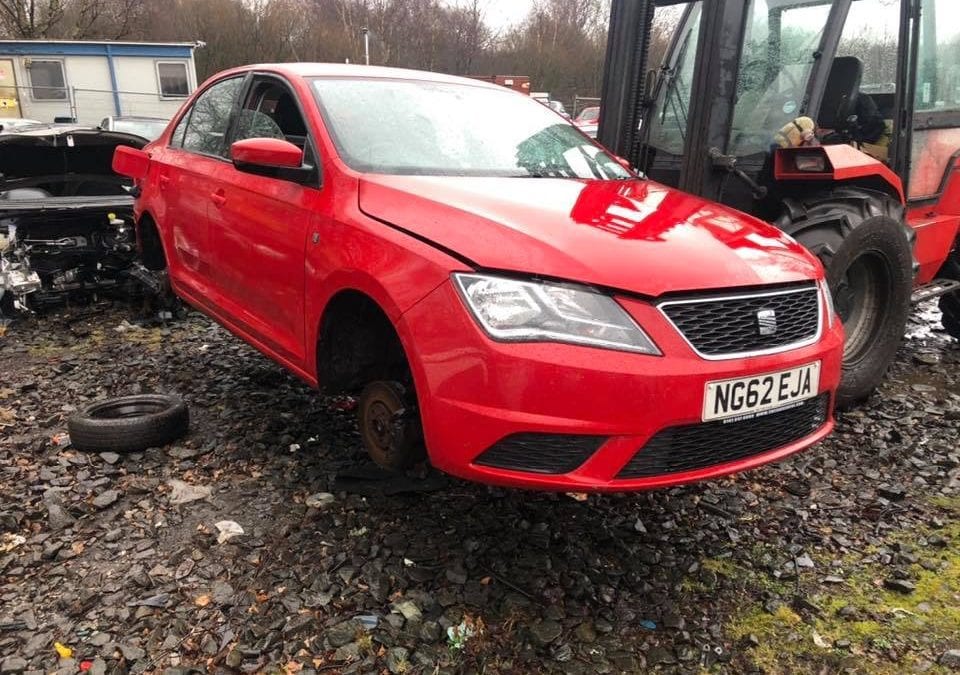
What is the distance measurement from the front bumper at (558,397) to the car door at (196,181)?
1.97 m

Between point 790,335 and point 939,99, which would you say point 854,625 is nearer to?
point 790,335

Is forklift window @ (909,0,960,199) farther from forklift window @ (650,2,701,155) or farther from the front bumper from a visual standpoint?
the front bumper

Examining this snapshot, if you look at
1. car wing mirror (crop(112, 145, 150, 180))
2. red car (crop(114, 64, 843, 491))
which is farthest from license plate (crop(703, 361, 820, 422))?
car wing mirror (crop(112, 145, 150, 180))

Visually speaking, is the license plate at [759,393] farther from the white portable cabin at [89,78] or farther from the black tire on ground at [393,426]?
the white portable cabin at [89,78]

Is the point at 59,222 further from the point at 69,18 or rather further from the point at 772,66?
the point at 69,18

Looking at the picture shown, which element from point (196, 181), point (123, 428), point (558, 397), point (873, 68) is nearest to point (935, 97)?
point (873, 68)

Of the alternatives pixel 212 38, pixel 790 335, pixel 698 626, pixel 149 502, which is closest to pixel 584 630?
pixel 698 626

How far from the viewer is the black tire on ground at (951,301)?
534cm

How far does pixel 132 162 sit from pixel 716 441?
409cm

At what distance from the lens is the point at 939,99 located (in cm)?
460

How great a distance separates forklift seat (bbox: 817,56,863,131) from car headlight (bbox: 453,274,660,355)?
3322 mm

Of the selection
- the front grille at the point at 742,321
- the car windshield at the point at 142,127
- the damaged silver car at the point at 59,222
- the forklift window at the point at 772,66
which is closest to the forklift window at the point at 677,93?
the forklift window at the point at 772,66

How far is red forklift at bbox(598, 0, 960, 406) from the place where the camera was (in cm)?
388

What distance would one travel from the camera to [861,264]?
3986 millimetres
